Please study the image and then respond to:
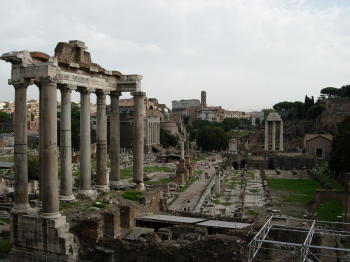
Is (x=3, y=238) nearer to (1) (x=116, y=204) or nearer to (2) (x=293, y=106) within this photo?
(1) (x=116, y=204)

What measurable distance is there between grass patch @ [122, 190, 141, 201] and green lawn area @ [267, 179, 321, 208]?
18.8 meters

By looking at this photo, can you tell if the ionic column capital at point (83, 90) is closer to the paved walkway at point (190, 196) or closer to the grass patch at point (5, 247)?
the grass patch at point (5, 247)

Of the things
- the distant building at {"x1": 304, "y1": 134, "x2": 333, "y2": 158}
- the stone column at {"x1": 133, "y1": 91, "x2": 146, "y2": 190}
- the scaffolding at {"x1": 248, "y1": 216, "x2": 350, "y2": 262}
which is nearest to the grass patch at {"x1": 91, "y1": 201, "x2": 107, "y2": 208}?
the stone column at {"x1": 133, "y1": 91, "x2": 146, "y2": 190}

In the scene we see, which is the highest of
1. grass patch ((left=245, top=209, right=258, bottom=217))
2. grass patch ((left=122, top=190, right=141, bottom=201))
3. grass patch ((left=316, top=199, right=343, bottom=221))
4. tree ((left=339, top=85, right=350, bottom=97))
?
tree ((left=339, top=85, right=350, bottom=97))

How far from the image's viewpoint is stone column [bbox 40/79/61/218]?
48.9ft

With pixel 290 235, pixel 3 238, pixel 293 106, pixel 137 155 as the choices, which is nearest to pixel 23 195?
pixel 3 238

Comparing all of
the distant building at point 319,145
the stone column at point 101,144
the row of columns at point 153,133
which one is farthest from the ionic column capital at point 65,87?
the row of columns at point 153,133

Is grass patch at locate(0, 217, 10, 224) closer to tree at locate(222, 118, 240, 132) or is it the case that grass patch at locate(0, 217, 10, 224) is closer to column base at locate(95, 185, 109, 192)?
column base at locate(95, 185, 109, 192)

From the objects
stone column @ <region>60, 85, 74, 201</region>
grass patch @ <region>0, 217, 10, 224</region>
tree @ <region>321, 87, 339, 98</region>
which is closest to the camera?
stone column @ <region>60, 85, 74, 201</region>

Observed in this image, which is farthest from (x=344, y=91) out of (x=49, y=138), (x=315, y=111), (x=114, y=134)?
(x=49, y=138)

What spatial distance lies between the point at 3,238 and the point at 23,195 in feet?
8.81

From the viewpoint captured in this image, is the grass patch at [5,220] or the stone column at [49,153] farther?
the grass patch at [5,220]

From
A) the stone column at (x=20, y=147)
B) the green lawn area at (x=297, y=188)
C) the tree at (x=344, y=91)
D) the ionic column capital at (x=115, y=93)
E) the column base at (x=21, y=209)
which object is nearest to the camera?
the column base at (x=21, y=209)

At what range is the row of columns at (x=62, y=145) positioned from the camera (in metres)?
15.1
